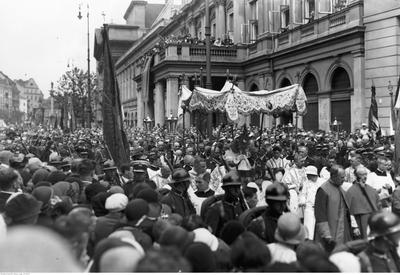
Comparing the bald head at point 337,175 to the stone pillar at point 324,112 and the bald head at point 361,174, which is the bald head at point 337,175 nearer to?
the bald head at point 361,174

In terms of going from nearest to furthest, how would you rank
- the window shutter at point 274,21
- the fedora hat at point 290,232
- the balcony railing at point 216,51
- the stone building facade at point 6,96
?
1. the fedora hat at point 290,232
2. the window shutter at point 274,21
3. the balcony railing at point 216,51
4. the stone building facade at point 6,96

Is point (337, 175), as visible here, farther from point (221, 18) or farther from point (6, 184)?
point (221, 18)

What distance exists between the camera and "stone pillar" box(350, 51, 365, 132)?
22.9 m

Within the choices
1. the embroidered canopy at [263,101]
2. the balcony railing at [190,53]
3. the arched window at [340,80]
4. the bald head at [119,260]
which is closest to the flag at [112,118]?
the embroidered canopy at [263,101]

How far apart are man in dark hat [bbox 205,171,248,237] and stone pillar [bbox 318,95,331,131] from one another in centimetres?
2020

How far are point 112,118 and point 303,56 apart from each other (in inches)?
764

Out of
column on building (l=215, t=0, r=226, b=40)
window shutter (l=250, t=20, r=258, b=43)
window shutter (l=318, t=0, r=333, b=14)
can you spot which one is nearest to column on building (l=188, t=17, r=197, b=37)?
column on building (l=215, t=0, r=226, b=40)

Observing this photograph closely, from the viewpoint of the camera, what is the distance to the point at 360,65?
22953 millimetres

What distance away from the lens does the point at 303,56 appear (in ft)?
91.9

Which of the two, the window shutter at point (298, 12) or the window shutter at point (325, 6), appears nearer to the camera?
the window shutter at point (325, 6)

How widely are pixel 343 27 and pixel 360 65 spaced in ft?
7.21

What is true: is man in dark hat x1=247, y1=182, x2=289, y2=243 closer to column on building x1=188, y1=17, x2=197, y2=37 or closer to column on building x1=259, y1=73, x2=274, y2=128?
column on building x1=259, y1=73, x2=274, y2=128

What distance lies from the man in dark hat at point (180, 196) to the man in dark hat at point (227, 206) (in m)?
0.67

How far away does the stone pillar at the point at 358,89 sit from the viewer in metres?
22.9
